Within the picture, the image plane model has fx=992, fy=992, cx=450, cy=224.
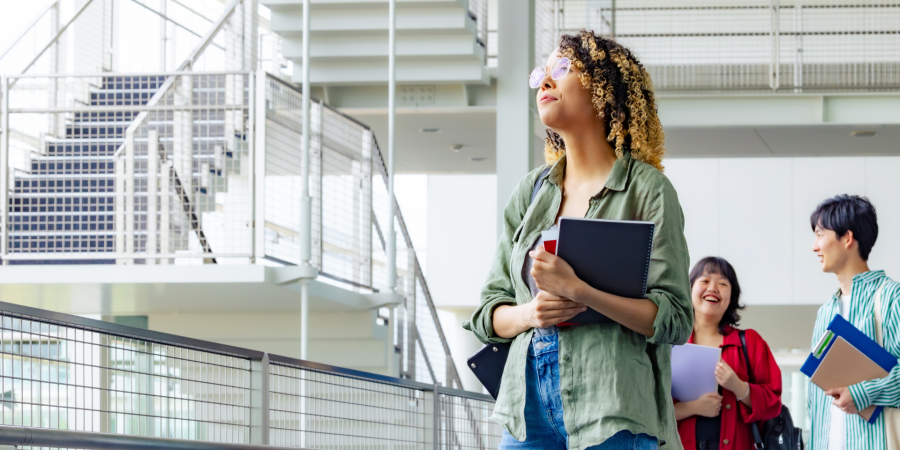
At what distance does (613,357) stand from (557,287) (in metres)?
0.17

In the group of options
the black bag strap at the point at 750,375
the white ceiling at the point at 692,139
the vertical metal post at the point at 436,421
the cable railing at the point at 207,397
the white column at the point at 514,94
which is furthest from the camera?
the white ceiling at the point at 692,139

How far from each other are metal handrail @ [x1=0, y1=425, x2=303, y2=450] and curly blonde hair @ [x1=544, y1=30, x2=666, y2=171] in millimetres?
1164

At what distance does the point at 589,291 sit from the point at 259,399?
1890 mm

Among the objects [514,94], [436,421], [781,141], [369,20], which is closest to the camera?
[436,421]

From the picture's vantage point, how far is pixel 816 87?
9469mm

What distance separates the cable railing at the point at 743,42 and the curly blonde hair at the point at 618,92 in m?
7.29

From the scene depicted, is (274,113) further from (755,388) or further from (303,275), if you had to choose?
(755,388)

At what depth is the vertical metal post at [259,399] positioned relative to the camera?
3295 millimetres

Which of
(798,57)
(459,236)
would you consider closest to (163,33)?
(798,57)

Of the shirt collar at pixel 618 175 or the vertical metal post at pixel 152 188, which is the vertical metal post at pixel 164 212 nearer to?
the vertical metal post at pixel 152 188

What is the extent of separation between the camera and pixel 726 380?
340 centimetres

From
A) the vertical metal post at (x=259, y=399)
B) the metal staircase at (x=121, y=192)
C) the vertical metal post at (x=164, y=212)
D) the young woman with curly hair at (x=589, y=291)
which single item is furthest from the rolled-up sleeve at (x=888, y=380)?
the vertical metal post at (x=164, y=212)

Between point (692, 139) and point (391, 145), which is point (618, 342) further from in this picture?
point (692, 139)

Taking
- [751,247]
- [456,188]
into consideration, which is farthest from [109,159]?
[751,247]
